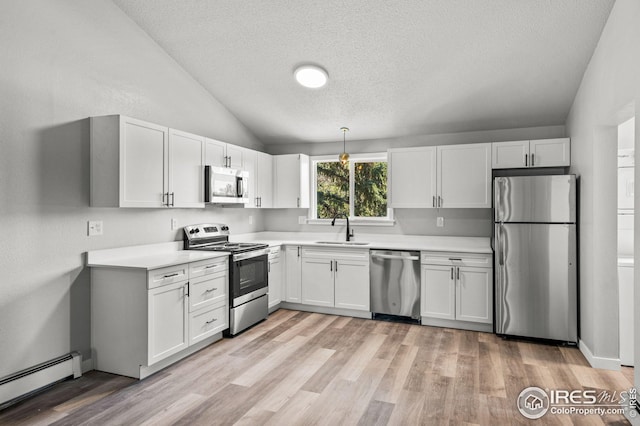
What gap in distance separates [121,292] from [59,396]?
2.57 ft

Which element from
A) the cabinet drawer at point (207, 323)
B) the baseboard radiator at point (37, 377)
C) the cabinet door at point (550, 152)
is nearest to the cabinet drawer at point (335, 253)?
the cabinet drawer at point (207, 323)

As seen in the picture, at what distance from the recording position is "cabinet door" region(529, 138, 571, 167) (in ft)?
13.4

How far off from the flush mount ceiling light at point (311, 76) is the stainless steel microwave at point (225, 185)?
125 centimetres

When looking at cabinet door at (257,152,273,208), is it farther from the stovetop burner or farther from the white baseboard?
the white baseboard

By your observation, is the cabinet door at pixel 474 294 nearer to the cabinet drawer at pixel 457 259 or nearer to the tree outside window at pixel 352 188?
the cabinet drawer at pixel 457 259

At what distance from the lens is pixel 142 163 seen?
326 centimetres

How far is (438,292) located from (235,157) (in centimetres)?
278

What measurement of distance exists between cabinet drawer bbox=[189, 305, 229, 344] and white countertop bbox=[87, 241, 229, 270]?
0.51 m

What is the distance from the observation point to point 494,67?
11.9ft

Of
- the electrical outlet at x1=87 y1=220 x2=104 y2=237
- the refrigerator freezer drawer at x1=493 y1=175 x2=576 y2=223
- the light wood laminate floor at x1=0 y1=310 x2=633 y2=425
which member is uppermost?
the refrigerator freezer drawer at x1=493 y1=175 x2=576 y2=223

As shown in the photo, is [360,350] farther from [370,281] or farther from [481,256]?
[481,256]

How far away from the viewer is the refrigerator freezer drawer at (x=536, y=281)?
3.68 meters

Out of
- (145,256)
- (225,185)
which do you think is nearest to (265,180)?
(225,185)

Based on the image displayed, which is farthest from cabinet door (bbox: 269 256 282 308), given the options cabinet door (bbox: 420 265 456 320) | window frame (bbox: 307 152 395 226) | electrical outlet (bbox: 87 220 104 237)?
electrical outlet (bbox: 87 220 104 237)
